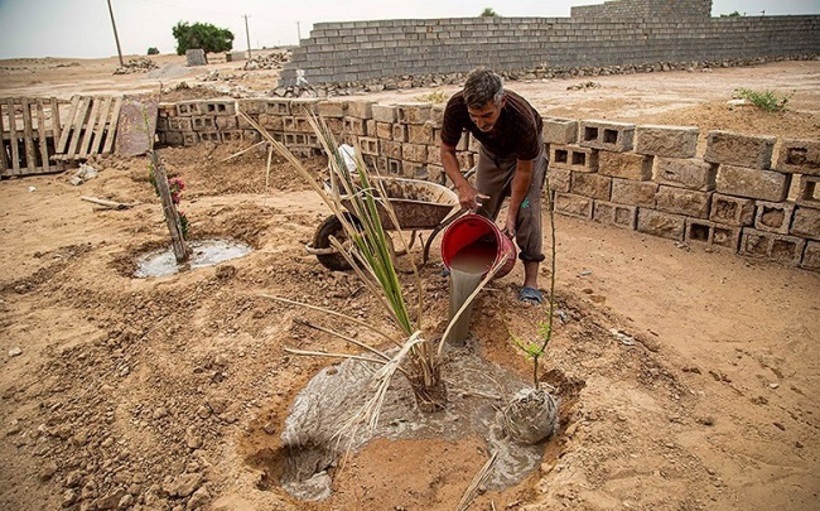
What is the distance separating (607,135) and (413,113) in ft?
7.64

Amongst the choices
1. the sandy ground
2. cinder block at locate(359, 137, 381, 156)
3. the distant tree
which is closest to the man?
the sandy ground

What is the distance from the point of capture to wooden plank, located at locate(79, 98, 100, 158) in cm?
809

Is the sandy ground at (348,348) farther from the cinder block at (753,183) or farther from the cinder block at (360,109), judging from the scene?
the cinder block at (360,109)

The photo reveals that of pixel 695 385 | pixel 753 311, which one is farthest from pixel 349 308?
pixel 753 311

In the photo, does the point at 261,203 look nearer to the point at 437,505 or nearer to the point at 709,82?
the point at 437,505

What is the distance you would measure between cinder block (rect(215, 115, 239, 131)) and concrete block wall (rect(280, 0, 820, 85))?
19.5 feet

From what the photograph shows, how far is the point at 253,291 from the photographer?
398 centimetres

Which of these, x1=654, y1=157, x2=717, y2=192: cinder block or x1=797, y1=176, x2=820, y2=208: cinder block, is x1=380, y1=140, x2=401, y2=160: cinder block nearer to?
x1=654, y1=157, x2=717, y2=192: cinder block

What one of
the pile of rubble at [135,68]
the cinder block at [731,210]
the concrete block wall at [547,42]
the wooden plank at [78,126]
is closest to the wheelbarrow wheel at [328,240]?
the cinder block at [731,210]

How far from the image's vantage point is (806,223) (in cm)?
382

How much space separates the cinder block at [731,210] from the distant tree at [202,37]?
3604 cm

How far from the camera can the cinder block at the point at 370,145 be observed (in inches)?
271

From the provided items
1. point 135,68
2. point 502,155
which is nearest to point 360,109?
point 502,155

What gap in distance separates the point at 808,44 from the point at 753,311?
2646cm
